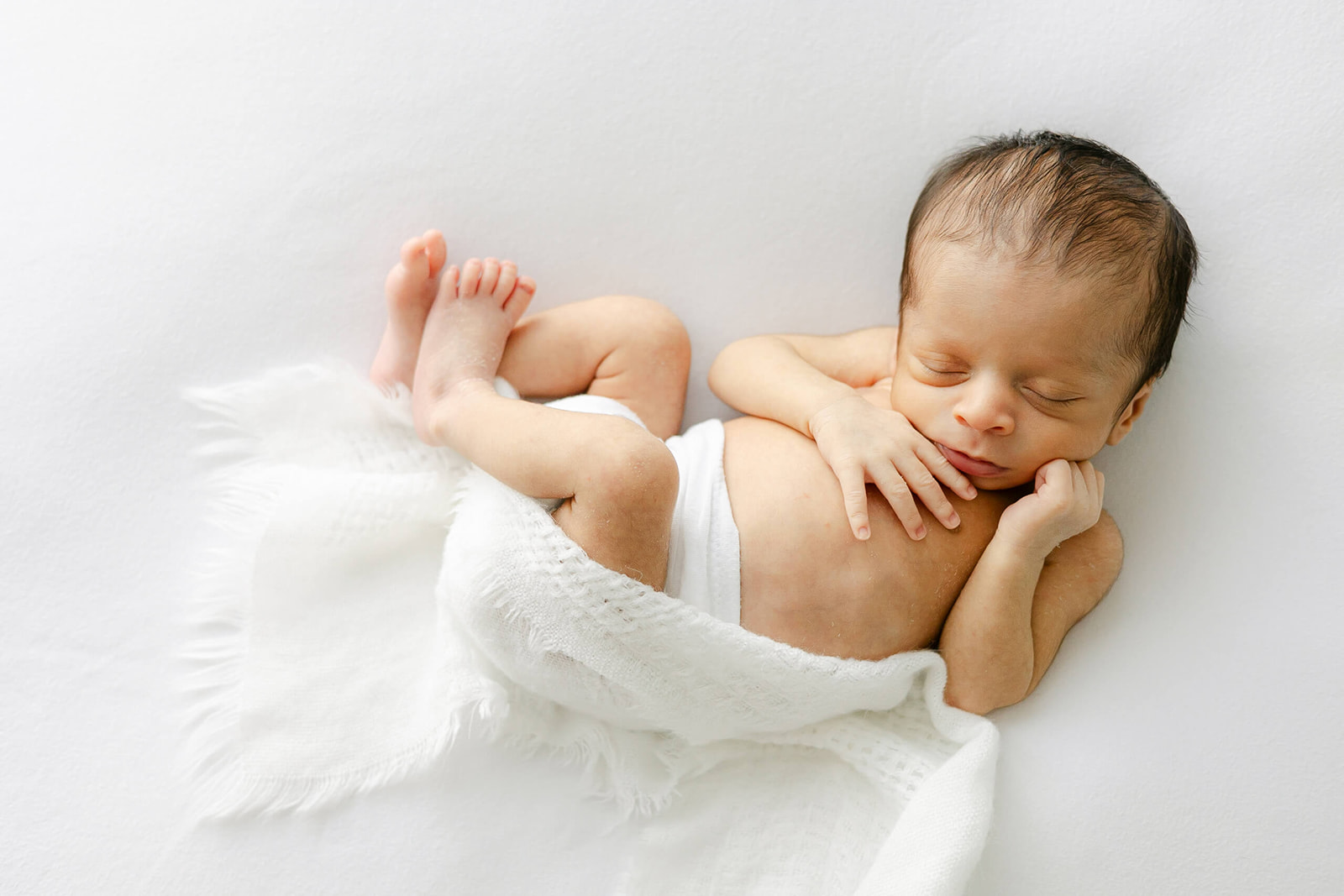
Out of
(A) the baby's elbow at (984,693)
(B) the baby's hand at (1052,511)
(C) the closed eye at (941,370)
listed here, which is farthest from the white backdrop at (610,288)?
(C) the closed eye at (941,370)

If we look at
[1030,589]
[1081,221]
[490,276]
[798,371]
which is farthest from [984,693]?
[490,276]

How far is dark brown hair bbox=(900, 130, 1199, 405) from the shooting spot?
1.19 m

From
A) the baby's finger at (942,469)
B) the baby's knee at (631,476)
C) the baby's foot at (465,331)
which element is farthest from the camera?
the baby's foot at (465,331)

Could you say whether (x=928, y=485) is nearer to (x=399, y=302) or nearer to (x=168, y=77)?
(x=399, y=302)

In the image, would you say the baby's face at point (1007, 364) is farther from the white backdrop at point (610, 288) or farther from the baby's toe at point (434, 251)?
the baby's toe at point (434, 251)

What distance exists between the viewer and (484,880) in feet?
4.38

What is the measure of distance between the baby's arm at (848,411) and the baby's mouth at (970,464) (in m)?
0.01

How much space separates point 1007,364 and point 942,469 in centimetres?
17

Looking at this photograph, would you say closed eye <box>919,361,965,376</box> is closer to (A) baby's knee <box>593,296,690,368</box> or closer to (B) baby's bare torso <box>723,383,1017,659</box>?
(B) baby's bare torso <box>723,383,1017,659</box>

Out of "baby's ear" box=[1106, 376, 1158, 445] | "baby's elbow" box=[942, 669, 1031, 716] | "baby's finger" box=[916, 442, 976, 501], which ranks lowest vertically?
"baby's elbow" box=[942, 669, 1031, 716]

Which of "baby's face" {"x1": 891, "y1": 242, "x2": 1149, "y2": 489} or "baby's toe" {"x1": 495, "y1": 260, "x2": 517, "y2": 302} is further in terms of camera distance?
"baby's toe" {"x1": 495, "y1": 260, "x2": 517, "y2": 302}

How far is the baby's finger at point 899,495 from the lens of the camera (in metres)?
1.26

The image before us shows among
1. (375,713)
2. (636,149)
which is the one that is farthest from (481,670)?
(636,149)

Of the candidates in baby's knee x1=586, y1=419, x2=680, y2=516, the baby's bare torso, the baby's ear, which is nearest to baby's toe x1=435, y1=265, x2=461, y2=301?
baby's knee x1=586, y1=419, x2=680, y2=516
